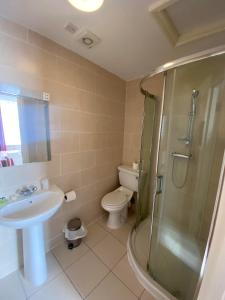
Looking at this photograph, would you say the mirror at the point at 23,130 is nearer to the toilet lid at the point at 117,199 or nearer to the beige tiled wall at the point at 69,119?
the beige tiled wall at the point at 69,119

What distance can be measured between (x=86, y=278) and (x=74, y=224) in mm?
514

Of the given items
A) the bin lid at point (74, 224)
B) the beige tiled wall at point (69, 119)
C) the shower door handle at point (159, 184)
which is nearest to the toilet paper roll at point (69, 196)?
the beige tiled wall at point (69, 119)

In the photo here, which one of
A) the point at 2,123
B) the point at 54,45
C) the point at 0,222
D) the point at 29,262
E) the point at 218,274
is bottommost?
the point at 29,262

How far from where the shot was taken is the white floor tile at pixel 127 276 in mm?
1218

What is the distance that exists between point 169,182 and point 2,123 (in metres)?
1.67

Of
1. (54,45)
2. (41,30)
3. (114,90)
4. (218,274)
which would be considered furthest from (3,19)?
(218,274)

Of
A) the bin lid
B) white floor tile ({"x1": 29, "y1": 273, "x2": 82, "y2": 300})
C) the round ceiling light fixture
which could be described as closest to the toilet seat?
the bin lid

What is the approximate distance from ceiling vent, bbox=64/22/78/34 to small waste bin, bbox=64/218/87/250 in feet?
6.48

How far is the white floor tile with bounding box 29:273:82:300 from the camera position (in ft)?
3.71

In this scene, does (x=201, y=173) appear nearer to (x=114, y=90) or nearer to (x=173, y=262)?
(x=173, y=262)

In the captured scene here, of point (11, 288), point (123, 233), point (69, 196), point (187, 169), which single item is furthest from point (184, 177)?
point (11, 288)

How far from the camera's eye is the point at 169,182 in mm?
1482

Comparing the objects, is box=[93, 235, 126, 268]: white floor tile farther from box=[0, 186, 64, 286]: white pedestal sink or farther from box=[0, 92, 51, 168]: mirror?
box=[0, 92, 51, 168]: mirror

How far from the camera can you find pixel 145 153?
1920 mm
